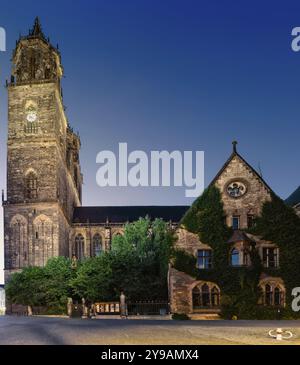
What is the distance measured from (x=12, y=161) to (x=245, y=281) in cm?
4738

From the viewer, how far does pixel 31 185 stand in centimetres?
7669

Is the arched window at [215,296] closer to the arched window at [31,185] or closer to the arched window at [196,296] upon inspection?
the arched window at [196,296]

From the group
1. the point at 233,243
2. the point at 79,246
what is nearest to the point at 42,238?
the point at 79,246

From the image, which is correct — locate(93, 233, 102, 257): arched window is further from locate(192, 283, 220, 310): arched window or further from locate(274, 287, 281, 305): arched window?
locate(274, 287, 281, 305): arched window

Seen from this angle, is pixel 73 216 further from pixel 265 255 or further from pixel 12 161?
pixel 265 255

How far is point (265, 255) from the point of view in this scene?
39.0 meters

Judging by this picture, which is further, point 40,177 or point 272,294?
point 40,177

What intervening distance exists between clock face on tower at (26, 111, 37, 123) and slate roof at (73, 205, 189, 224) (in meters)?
18.2

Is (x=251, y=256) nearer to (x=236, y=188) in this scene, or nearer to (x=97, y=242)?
(x=236, y=188)

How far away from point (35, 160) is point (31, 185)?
3446mm

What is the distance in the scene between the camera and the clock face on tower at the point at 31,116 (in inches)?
3095

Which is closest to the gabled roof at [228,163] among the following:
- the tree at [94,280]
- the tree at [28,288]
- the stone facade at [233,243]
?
the stone facade at [233,243]
